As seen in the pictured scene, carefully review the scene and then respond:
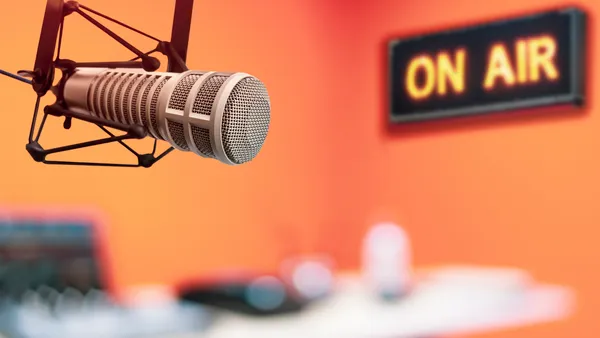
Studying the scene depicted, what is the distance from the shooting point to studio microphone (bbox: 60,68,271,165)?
0.64 meters

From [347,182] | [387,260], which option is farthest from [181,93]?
[347,182]

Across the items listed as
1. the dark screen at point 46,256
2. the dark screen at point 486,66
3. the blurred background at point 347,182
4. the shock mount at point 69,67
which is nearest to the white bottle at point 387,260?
the blurred background at point 347,182

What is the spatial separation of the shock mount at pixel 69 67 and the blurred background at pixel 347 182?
2.11 ft

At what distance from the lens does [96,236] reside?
76.2 inches

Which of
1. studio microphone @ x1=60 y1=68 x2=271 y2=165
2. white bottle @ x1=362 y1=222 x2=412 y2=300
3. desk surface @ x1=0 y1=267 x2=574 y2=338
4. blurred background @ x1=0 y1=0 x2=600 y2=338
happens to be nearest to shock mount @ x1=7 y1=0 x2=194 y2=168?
studio microphone @ x1=60 y1=68 x2=271 y2=165

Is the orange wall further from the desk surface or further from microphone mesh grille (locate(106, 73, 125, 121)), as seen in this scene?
microphone mesh grille (locate(106, 73, 125, 121))

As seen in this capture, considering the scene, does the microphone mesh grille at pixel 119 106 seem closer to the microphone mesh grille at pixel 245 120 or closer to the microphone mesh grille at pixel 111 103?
the microphone mesh grille at pixel 111 103

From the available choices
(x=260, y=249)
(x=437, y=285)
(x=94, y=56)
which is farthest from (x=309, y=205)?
(x=94, y=56)

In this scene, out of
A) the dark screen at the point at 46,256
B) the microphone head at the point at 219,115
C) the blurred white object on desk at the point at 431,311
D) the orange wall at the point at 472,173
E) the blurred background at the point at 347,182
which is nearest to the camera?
the microphone head at the point at 219,115

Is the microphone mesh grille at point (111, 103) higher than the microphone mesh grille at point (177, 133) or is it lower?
higher

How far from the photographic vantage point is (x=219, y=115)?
2.09ft

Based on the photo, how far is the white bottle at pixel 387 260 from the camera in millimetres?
2613

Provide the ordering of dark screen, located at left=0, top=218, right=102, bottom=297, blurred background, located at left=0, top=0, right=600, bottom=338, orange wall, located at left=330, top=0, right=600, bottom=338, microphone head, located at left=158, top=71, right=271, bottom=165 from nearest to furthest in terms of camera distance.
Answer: microphone head, located at left=158, top=71, right=271, bottom=165, dark screen, located at left=0, top=218, right=102, bottom=297, blurred background, located at left=0, top=0, right=600, bottom=338, orange wall, located at left=330, top=0, right=600, bottom=338

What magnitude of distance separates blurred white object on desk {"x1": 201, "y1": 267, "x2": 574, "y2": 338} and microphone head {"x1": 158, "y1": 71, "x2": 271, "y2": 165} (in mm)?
A: 1260
